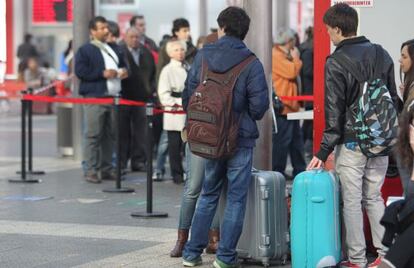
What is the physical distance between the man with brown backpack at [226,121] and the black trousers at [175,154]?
5.28m

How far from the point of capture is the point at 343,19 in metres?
7.80

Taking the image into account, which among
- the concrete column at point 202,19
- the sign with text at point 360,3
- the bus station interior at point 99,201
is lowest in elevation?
the bus station interior at point 99,201

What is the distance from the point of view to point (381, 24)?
28.9ft

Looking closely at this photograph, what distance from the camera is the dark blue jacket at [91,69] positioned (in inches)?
529

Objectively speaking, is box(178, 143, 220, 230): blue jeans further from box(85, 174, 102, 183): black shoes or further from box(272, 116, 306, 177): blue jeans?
box(85, 174, 102, 183): black shoes

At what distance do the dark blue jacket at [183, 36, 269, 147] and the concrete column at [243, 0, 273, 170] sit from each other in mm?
838

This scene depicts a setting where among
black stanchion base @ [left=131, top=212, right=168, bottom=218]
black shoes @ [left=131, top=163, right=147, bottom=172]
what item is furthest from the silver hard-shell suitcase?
black shoes @ [left=131, top=163, right=147, bottom=172]

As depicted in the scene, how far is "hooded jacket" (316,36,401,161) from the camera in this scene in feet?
25.4

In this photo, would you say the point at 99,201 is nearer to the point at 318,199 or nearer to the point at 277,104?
the point at 277,104

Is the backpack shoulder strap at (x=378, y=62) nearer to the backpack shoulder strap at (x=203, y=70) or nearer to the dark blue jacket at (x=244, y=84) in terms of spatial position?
the dark blue jacket at (x=244, y=84)

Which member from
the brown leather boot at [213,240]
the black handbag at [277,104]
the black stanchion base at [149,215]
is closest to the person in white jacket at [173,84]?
the black handbag at [277,104]

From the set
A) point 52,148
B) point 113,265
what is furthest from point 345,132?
point 52,148

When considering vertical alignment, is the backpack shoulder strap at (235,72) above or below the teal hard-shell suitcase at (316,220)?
above

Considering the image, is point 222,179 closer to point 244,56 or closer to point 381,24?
point 244,56
